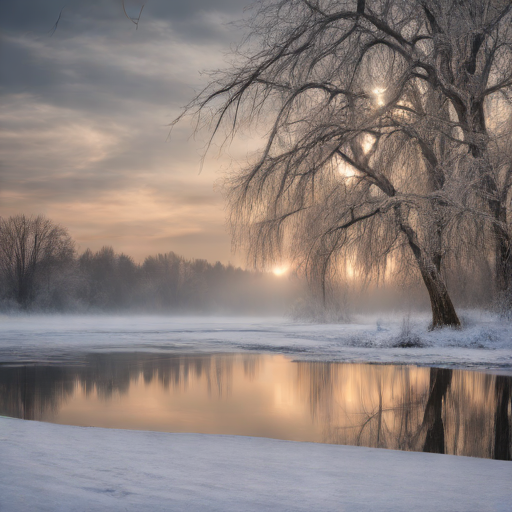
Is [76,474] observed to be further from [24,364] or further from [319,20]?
[319,20]

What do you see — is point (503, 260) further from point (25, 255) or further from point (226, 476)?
point (25, 255)

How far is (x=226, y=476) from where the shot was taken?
3.58 meters

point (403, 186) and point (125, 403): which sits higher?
point (403, 186)

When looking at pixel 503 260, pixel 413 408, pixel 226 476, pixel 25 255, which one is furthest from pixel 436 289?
pixel 25 255

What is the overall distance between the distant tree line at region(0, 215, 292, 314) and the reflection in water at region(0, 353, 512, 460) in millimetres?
15899

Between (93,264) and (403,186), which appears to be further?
(93,264)

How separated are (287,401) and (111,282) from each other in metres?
74.2

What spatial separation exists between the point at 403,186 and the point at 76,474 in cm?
1548

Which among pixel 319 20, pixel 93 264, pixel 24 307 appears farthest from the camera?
pixel 93 264

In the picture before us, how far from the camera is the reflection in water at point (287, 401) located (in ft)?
16.9

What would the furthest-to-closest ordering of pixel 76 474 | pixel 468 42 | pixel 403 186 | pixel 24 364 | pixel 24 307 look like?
pixel 24 307 → pixel 403 186 → pixel 468 42 → pixel 24 364 → pixel 76 474

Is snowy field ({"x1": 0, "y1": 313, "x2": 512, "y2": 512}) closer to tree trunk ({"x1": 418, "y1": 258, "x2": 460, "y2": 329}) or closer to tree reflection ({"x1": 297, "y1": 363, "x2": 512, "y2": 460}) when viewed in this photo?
→ tree reflection ({"x1": 297, "y1": 363, "x2": 512, "y2": 460})

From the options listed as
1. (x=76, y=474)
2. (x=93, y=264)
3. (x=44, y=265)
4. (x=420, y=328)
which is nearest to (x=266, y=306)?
(x=93, y=264)

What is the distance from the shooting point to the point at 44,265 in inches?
2215
